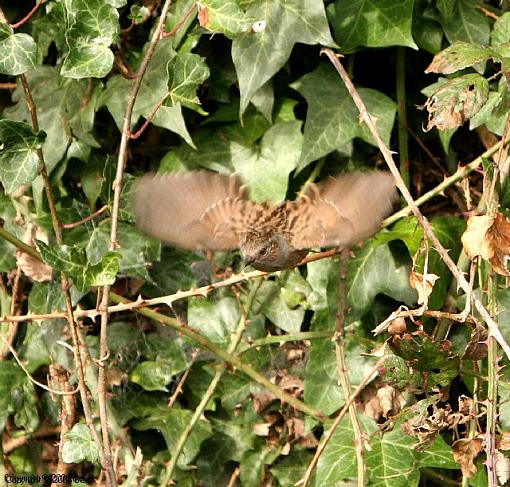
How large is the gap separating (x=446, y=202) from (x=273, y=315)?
0.45 m

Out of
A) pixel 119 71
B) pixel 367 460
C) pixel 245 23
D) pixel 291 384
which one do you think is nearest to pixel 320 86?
pixel 245 23

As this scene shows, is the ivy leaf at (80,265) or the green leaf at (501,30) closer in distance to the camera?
the ivy leaf at (80,265)

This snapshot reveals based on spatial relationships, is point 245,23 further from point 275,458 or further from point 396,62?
point 275,458

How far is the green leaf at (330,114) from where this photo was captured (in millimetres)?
1777

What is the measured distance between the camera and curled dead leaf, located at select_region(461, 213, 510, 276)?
1.42 metres

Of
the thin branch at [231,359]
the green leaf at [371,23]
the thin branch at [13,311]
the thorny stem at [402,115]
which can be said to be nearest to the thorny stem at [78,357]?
the thin branch at [231,359]

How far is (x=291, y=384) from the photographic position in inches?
74.5

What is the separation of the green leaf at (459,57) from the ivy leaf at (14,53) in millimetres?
680

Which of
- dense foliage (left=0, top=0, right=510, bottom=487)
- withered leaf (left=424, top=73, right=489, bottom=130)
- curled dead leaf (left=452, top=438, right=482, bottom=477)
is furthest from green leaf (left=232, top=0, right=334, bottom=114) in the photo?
curled dead leaf (left=452, top=438, right=482, bottom=477)

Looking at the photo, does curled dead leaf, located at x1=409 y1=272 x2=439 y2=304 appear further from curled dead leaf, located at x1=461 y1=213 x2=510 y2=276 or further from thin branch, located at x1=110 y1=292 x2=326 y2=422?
thin branch, located at x1=110 y1=292 x2=326 y2=422

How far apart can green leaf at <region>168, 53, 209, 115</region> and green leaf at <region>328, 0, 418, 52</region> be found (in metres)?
0.33

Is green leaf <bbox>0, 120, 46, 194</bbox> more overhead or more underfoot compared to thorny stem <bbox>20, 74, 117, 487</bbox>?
more overhead

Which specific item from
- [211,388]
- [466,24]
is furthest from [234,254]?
[466,24]

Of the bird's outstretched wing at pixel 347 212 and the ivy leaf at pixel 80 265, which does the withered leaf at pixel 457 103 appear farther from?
the ivy leaf at pixel 80 265
